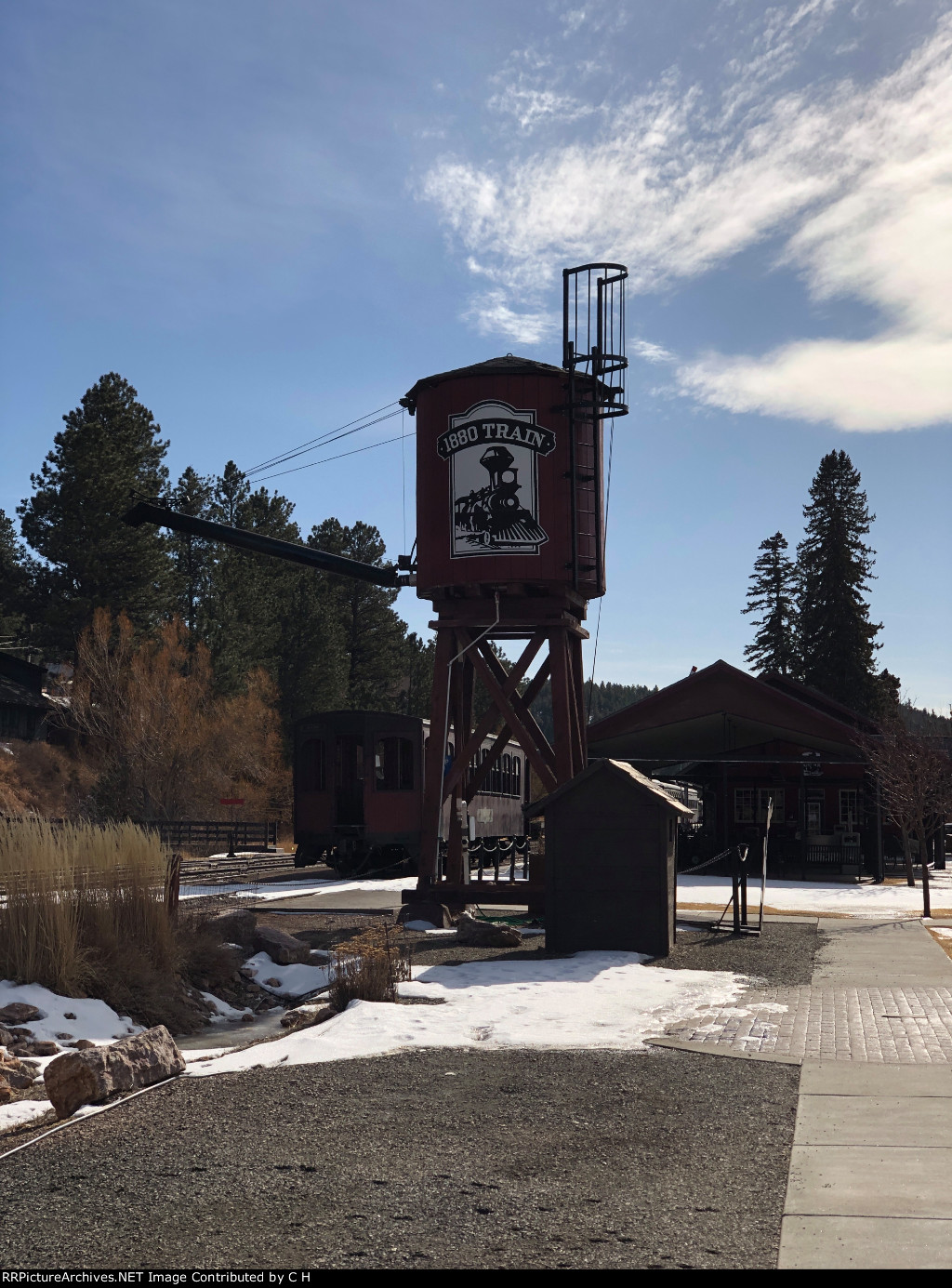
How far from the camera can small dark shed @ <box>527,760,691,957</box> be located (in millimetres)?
14188

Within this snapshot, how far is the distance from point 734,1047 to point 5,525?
79221 mm

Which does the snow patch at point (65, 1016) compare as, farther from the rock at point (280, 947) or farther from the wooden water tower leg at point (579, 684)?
the wooden water tower leg at point (579, 684)

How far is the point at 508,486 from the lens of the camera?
18625 millimetres

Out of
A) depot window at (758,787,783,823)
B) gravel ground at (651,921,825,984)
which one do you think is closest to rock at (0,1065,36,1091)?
gravel ground at (651,921,825,984)

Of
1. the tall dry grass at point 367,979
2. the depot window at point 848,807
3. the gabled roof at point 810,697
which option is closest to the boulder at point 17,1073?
the tall dry grass at point 367,979

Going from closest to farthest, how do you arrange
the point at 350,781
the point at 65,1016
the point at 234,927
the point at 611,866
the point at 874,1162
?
the point at 874,1162 → the point at 65,1016 → the point at 611,866 → the point at 234,927 → the point at 350,781

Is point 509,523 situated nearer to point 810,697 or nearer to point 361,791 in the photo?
point 361,791

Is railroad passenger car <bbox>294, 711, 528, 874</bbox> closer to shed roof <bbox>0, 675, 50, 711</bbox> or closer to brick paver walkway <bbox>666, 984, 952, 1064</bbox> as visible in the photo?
brick paver walkway <bbox>666, 984, 952, 1064</bbox>

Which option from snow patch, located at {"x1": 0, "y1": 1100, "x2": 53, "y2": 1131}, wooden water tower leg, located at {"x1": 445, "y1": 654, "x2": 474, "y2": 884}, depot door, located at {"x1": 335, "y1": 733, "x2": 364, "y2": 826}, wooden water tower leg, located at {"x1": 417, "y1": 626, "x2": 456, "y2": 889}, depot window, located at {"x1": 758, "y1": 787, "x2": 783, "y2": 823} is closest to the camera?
snow patch, located at {"x1": 0, "y1": 1100, "x2": 53, "y2": 1131}

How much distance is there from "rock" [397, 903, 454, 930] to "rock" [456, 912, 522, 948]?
5.85 ft

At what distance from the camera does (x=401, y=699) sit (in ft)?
222

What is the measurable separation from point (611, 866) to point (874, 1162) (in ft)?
27.9

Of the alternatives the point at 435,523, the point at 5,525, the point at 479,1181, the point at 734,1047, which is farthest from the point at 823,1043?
the point at 5,525

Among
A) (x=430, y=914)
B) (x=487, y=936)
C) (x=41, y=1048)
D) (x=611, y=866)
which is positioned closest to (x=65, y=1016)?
(x=41, y=1048)
